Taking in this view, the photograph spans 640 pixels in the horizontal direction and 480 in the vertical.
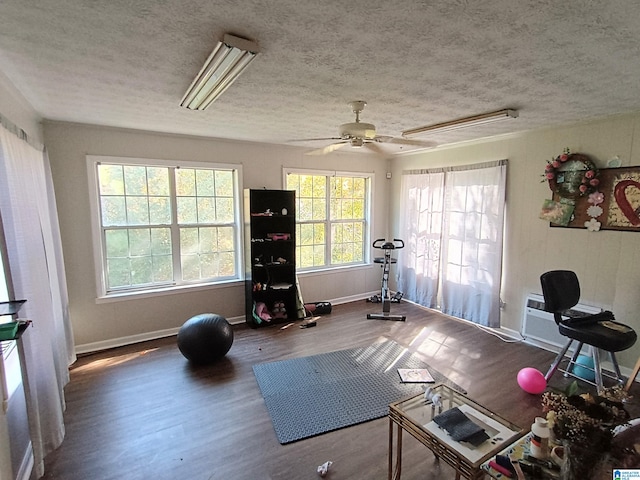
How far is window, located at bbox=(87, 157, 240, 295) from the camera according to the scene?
3627 millimetres

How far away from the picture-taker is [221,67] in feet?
5.90

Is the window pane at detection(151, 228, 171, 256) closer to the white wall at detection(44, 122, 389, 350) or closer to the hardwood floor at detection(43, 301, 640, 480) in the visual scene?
the white wall at detection(44, 122, 389, 350)

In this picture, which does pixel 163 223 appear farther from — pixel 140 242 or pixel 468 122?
pixel 468 122

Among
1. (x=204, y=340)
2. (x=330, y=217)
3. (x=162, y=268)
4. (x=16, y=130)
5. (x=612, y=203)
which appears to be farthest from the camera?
(x=330, y=217)

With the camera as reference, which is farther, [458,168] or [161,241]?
[458,168]

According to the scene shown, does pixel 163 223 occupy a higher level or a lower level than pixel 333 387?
higher

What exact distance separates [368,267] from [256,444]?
3758 mm

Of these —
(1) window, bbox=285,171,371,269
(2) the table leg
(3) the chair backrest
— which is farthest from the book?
(1) window, bbox=285,171,371,269

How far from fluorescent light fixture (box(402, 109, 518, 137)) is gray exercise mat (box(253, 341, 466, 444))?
2514mm

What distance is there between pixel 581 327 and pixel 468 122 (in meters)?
2.15

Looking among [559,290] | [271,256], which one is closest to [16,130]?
[271,256]

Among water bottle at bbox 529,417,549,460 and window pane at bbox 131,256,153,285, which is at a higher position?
window pane at bbox 131,256,153,285

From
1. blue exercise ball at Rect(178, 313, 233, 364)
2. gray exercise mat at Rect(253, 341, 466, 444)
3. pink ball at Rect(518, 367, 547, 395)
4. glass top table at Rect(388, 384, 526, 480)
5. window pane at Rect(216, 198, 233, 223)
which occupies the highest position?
window pane at Rect(216, 198, 233, 223)

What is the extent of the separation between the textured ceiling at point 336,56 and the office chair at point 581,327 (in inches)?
63.2
